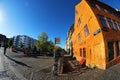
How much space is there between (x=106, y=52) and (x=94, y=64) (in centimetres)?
259

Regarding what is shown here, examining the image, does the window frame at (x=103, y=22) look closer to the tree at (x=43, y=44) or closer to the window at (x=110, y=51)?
the window at (x=110, y=51)

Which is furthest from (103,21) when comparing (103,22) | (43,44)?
(43,44)

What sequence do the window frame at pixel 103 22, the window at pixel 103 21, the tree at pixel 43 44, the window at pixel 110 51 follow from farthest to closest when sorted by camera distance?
the tree at pixel 43 44
the window at pixel 103 21
the window frame at pixel 103 22
the window at pixel 110 51

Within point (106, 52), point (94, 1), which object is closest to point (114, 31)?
point (106, 52)

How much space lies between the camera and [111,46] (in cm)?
1384

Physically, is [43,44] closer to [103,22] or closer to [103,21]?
[103,21]

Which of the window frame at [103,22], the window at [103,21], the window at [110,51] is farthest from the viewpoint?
the window at [103,21]

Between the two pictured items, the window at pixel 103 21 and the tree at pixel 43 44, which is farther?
the tree at pixel 43 44

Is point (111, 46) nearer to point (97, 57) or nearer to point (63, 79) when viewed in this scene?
point (97, 57)

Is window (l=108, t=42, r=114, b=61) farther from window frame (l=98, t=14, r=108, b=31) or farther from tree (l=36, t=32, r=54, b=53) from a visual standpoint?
tree (l=36, t=32, r=54, b=53)

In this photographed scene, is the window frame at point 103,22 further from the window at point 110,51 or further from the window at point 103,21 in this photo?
the window at point 110,51

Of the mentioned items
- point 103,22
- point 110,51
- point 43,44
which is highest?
point 103,22

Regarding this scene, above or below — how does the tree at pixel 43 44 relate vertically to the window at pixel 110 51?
above

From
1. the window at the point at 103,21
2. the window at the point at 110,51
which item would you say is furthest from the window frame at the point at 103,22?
the window at the point at 110,51
